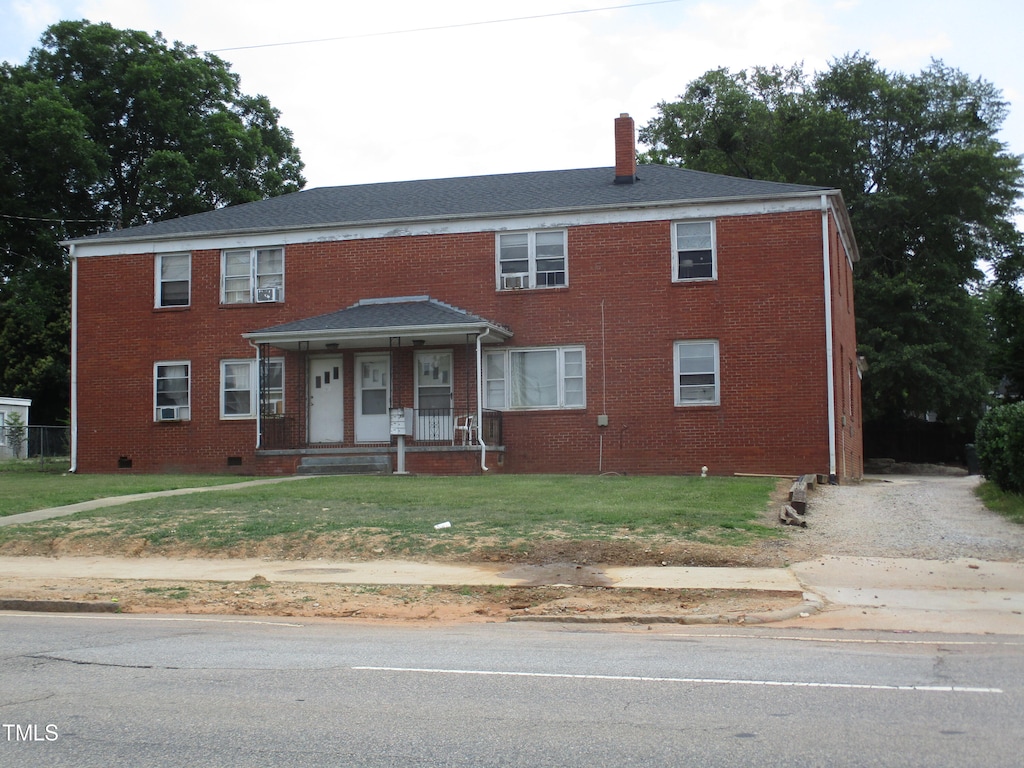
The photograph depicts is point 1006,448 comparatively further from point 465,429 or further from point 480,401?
point 465,429

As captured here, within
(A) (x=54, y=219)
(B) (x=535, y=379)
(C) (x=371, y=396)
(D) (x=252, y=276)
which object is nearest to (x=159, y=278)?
(D) (x=252, y=276)

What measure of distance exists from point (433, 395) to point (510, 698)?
778 inches

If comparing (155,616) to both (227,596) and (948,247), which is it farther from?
(948,247)

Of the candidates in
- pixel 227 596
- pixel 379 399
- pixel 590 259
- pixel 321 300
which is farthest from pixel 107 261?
pixel 227 596

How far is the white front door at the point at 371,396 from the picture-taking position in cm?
2647

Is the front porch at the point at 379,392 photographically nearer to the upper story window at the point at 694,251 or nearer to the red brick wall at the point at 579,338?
the red brick wall at the point at 579,338

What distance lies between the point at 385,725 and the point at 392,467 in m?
19.0

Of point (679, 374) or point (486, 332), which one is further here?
point (679, 374)

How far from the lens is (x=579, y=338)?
25.5 m

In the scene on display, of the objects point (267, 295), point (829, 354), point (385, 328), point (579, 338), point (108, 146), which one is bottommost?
point (829, 354)

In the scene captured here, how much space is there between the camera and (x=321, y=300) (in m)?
27.2

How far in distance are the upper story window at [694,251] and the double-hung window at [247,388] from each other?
10.3m

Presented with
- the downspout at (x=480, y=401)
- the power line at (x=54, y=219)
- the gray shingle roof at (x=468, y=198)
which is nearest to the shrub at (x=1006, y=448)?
the gray shingle roof at (x=468, y=198)

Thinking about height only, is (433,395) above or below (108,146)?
below
